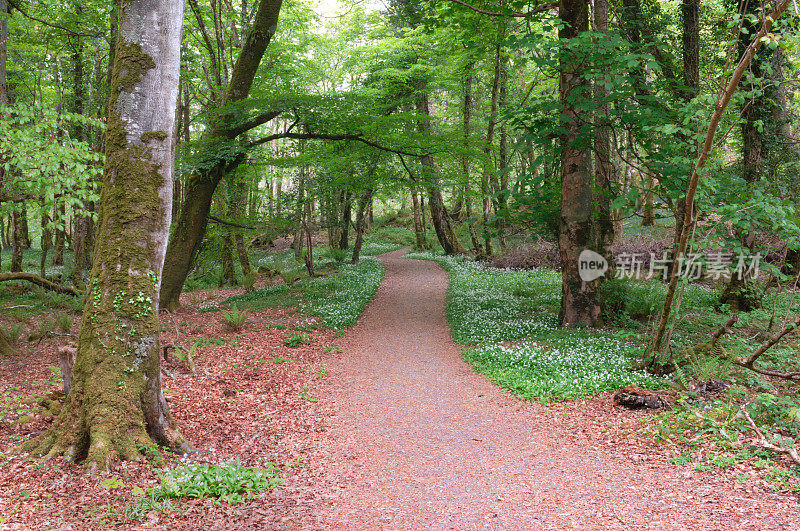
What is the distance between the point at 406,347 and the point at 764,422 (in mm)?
6497

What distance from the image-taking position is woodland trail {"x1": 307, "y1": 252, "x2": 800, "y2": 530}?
3861 mm

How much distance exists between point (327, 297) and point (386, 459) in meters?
9.84

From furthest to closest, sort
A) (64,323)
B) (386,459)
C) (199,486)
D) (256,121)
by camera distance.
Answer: (256,121) → (64,323) → (386,459) → (199,486)

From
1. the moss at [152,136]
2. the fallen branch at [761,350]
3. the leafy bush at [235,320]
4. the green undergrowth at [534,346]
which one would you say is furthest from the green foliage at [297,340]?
the fallen branch at [761,350]

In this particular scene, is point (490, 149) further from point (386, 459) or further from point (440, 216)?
point (440, 216)

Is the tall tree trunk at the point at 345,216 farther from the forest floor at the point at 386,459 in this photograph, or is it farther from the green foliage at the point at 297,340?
the forest floor at the point at 386,459

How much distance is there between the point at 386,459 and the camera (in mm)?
5238

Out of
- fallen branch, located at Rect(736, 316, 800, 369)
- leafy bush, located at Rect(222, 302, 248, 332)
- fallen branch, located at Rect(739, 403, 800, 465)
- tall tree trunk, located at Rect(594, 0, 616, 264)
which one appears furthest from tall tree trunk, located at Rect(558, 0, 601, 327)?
leafy bush, located at Rect(222, 302, 248, 332)

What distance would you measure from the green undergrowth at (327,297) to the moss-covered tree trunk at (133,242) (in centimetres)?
693

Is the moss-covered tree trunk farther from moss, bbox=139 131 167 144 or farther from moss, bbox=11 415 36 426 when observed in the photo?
moss, bbox=11 415 36 426

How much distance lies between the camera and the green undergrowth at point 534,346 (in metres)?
6.81

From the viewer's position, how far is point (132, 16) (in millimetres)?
4695

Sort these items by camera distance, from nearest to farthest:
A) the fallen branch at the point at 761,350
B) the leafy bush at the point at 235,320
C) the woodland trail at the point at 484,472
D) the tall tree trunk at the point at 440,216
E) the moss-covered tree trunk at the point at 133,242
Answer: the woodland trail at the point at 484,472 < the moss-covered tree trunk at the point at 133,242 < the fallen branch at the point at 761,350 < the leafy bush at the point at 235,320 < the tall tree trunk at the point at 440,216

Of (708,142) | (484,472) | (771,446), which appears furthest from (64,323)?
(771,446)
